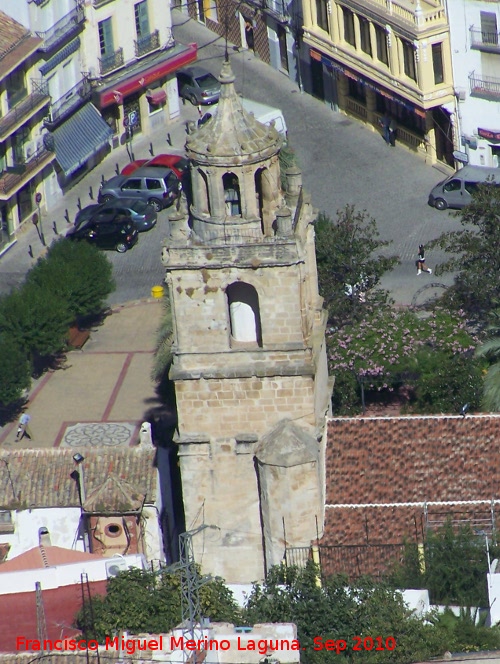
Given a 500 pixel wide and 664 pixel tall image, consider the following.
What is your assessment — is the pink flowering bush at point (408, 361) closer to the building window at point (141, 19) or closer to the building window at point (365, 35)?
the building window at point (365, 35)

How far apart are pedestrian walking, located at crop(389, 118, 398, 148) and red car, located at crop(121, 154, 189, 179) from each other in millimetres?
9844

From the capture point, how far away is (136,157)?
94625 mm

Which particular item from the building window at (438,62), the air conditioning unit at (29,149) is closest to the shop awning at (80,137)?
the air conditioning unit at (29,149)

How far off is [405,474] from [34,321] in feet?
75.1

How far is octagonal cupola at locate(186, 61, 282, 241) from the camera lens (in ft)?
183

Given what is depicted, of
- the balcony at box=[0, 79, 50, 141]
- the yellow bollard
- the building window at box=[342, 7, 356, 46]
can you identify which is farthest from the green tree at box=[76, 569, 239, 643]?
the building window at box=[342, 7, 356, 46]

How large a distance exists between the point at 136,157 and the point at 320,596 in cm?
4200

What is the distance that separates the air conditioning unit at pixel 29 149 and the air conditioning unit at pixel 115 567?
34.2 meters

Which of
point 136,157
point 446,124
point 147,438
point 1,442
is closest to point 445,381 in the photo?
point 147,438

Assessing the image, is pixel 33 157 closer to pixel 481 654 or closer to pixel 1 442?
pixel 1 442

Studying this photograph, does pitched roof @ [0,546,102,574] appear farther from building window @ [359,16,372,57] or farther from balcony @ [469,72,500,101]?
building window @ [359,16,372,57]

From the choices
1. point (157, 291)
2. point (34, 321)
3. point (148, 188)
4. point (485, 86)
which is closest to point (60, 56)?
point (148, 188)

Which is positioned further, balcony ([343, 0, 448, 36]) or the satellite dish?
the satellite dish

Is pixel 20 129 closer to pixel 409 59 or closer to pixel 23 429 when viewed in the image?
pixel 409 59
